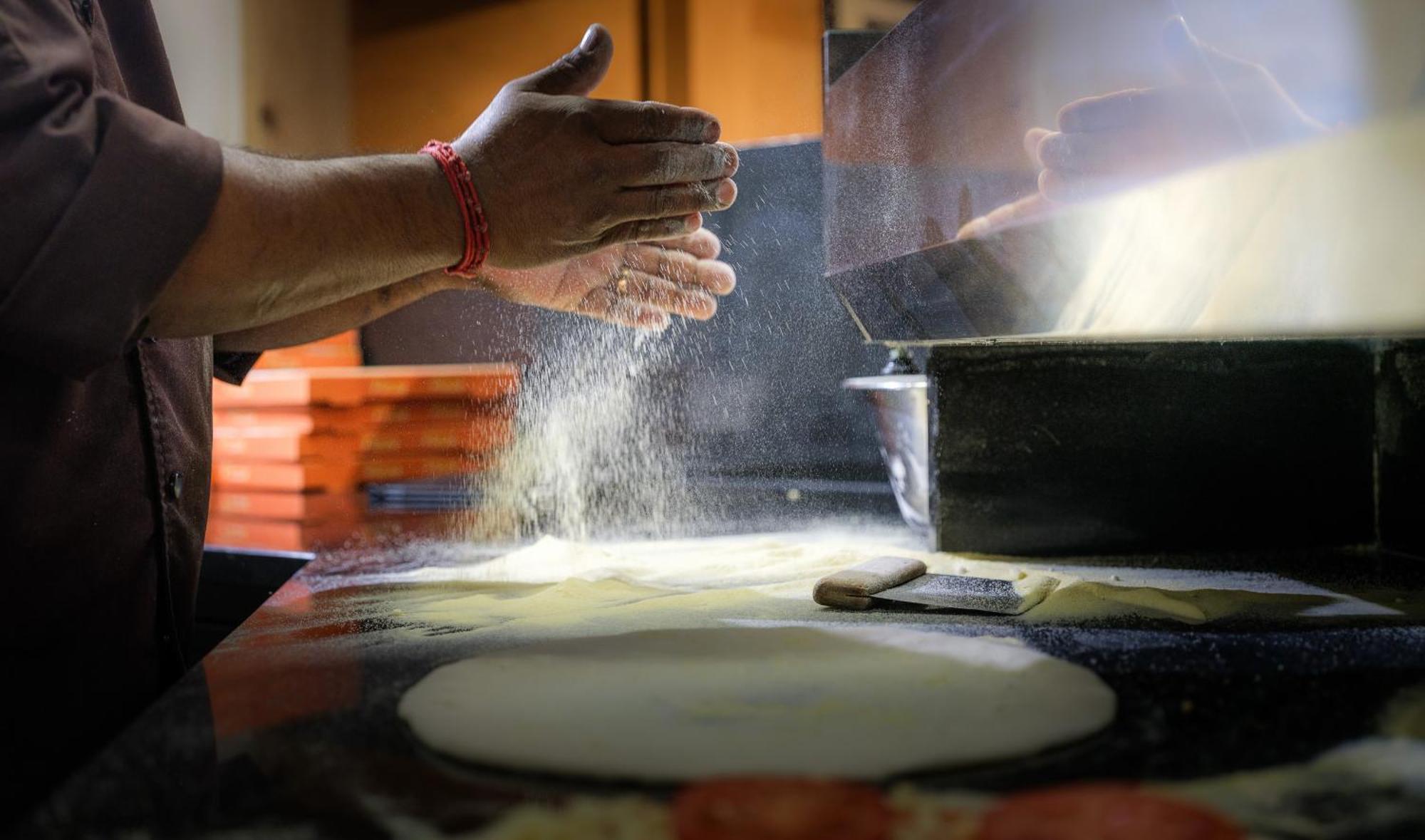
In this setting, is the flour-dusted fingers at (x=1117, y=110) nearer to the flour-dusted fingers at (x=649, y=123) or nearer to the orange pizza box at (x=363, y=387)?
the flour-dusted fingers at (x=649, y=123)

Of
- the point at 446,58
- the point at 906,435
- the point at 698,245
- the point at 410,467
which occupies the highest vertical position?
the point at 446,58

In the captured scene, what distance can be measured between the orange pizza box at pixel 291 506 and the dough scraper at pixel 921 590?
4.67 feet

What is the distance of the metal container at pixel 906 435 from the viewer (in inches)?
66.0

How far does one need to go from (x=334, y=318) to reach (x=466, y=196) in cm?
64

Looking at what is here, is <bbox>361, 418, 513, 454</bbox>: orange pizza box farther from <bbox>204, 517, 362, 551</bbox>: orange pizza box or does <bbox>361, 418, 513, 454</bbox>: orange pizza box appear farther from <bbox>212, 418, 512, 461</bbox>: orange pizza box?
<bbox>204, 517, 362, 551</bbox>: orange pizza box

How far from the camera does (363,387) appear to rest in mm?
2439

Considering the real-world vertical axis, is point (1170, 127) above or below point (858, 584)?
above

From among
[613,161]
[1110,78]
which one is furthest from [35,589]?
[1110,78]

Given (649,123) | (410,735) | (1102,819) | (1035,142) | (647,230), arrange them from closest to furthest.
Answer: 1. (1102,819)
2. (410,735)
3. (1035,142)
4. (649,123)
5. (647,230)

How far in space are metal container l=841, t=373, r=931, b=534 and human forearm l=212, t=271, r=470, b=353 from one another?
2.47 ft

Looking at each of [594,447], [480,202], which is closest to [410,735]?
[480,202]

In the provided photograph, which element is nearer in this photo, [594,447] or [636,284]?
[636,284]

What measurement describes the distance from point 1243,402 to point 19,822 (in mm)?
1652

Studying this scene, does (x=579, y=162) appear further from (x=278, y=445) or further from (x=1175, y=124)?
(x=278, y=445)
